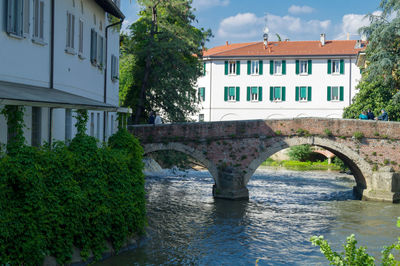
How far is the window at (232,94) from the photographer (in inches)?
1670

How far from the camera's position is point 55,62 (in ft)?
40.1

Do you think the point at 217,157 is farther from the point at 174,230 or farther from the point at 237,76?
the point at 237,76

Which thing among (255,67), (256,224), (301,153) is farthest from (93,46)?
(255,67)

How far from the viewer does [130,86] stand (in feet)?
86.6

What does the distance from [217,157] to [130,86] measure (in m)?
7.04

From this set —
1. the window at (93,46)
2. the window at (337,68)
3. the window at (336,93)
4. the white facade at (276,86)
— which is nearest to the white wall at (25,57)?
the window at (93,46)

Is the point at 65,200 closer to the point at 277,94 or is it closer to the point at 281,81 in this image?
the point at 277,94

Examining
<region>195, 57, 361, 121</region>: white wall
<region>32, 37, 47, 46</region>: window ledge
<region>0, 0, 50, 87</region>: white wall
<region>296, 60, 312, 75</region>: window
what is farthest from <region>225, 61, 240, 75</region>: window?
<region>32, 37, 47, 46</region>: window ledge

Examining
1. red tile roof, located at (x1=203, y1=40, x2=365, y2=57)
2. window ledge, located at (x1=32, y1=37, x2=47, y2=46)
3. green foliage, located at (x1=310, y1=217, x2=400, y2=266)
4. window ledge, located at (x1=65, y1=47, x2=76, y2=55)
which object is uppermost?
red tile roof, located at (x1=203, y1=40, x2=365, y2=57)

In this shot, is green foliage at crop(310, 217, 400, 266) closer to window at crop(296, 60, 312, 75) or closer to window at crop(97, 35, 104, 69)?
window at crop(97, 35, 104, 69)

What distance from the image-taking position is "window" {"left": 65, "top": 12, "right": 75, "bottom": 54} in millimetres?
13055

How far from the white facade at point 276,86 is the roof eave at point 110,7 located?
25.6 metres

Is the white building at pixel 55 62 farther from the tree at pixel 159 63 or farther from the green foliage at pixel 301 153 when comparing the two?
the green foliage at pixel 301 153

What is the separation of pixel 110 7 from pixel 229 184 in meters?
8.69
